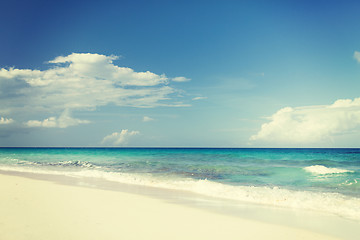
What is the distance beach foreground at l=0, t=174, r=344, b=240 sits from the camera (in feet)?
17.9

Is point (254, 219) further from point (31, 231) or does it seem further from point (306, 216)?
point (31, 231)

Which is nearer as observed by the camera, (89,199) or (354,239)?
(354,239)

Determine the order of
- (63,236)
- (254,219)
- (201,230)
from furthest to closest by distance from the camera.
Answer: (254,219)
(201,230)
(63,236)

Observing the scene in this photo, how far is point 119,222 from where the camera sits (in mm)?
6258

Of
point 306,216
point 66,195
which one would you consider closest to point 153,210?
point 66,195

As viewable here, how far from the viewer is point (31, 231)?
5.35 m

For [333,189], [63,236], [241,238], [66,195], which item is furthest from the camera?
[333,189]

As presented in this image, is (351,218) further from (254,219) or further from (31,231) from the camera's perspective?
(31,231)

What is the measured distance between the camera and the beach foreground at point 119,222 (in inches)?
214

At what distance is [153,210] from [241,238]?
2.93m

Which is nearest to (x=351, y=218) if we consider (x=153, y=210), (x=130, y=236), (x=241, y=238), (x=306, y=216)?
(x=306, y=216)

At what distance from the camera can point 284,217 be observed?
7602 millimetres

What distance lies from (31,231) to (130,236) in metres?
1.97

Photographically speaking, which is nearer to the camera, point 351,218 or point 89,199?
point 351,218
